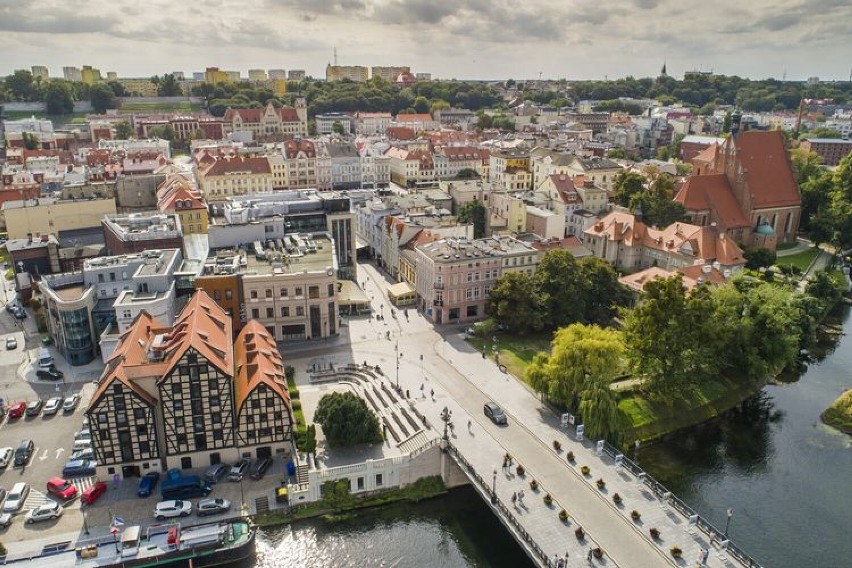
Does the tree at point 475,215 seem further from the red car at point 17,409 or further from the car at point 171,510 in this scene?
the car at point 171,510

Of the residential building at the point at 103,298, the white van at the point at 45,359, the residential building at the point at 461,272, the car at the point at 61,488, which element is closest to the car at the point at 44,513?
the car at the point at 61,488

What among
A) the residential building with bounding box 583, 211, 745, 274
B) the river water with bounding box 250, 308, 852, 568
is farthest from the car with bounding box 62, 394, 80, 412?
the residential building with bounding box 583, 211, 745, 274

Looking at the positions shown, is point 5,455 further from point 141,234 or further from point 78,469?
point 141,234

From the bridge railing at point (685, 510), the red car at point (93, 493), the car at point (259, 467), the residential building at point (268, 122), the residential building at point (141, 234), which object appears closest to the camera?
the bridge railing at point (685, 510)

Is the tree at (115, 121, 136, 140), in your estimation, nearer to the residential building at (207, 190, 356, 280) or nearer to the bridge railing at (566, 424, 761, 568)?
the residential building at (207, 190, 356, 280)

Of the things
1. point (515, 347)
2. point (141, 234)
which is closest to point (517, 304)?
point (515, 347)
